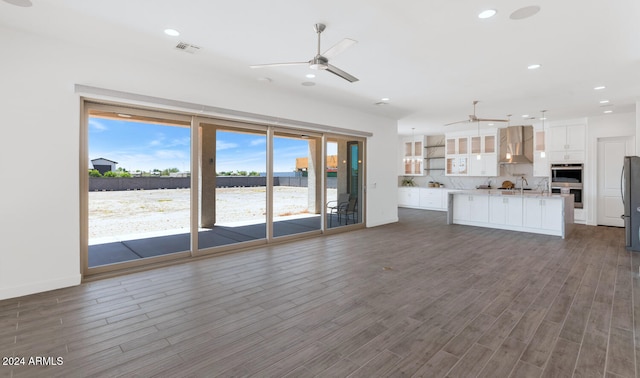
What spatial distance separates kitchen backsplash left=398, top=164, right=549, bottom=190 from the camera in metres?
9.50

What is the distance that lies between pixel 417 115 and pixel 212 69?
5412 mm

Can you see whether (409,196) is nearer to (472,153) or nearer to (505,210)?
(472,153)

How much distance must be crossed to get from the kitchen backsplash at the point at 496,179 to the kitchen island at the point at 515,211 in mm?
2560

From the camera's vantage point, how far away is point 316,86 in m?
5.44

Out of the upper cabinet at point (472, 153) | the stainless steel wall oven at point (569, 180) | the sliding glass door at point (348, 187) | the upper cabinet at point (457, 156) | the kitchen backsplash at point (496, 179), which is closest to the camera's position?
the sliding glass door at point (348, 187)

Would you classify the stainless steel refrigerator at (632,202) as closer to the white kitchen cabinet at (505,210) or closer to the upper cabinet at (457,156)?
the white kitchen cabinet at (505,210)

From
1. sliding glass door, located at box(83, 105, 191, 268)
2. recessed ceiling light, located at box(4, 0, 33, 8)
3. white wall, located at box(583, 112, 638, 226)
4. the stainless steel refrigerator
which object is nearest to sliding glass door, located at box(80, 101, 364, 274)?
sliding glass door, located at box(83, 105, 191, 268)

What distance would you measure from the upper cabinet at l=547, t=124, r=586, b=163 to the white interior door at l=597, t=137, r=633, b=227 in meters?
0.40

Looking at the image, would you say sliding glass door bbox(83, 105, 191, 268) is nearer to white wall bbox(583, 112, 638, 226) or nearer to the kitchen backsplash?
the kitchen backsplash

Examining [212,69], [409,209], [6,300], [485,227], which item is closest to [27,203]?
[6,300]

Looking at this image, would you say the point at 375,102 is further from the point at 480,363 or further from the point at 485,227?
the point at 480,363

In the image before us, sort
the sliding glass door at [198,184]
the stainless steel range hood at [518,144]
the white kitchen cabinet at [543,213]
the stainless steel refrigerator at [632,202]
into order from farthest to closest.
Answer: the stainless steel range hood at [518,144] < the white kitchen cabinet at [543,213] < the stainless steel refrigerator at [632,202] < the sliding glass door at [198,184]

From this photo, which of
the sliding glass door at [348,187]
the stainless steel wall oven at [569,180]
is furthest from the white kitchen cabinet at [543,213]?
the sliding glass door at [348,187]

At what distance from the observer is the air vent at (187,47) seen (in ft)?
12.1
